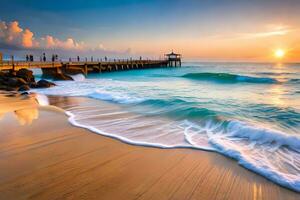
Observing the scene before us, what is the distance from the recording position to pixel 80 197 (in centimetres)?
341

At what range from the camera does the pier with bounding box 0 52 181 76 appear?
23066mm

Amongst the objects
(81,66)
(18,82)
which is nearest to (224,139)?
(18,82)

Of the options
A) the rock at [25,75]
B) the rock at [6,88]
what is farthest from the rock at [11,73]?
the rock at [6,88]

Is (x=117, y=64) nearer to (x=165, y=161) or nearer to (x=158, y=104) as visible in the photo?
(x=158, y=104)

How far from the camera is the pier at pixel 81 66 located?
908 inches

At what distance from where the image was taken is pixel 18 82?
18219 millimetres

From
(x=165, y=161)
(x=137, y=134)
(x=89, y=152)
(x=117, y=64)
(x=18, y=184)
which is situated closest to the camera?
(x=18, y=184)

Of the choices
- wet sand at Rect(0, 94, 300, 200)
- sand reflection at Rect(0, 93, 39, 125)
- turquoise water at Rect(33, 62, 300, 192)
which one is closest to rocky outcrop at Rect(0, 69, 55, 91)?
sand reflection at Rect(0, 93, 39, 125)

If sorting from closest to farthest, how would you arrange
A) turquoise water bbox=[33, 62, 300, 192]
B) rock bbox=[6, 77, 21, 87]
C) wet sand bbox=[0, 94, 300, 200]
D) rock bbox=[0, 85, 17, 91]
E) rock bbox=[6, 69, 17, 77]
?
wet sand bbox=[0, 94, 300, 200] → turquoise water bbox=[33, 62, 300, 192] → rock bbox=[0, 85, 17, 91] → rock bbox=[6, 77, 21, 87] → rock bbox=[6, 69, 17, 77]

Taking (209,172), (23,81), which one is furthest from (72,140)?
(23,81)

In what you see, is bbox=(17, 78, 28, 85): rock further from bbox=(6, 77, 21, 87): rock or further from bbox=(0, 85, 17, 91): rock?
bbox=(0, 85, 17, 91): rock

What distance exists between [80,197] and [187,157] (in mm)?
2387

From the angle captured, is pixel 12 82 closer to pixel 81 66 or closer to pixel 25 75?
pixel 25 75

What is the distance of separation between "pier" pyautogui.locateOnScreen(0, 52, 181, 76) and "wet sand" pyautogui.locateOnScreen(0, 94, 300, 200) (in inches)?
753
